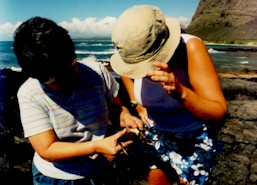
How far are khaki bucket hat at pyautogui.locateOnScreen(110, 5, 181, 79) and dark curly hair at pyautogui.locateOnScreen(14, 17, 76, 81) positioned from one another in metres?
0.36

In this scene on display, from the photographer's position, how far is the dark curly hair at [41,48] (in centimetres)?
141

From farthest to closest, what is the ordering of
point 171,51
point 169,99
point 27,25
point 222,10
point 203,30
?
point 222,10 < point 203,30 < point 169,99 < point 171,51 < point 27,25

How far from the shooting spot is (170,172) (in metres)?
2.24

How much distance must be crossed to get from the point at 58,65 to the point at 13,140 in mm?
2249

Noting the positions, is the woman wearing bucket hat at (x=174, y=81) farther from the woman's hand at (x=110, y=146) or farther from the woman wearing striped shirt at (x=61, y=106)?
the woman's hand at (x=110, y=146)

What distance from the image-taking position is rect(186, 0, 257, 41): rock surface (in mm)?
108188

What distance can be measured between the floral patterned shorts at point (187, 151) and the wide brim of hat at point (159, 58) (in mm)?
602

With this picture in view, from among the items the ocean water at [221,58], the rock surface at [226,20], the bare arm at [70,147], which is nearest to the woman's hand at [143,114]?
the bare arm at [70,147]

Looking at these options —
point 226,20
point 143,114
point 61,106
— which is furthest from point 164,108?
point 226,20

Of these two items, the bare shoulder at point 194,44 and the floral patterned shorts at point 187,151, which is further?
the floral patterned shorts at point 187,151

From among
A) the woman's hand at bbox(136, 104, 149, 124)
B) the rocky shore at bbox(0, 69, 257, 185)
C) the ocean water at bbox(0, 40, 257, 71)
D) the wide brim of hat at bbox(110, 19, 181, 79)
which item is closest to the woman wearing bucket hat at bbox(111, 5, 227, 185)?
the wide brim of hat at bbox(110, 19, 181, 79)

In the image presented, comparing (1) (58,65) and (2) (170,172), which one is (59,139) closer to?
(1) (58,65)

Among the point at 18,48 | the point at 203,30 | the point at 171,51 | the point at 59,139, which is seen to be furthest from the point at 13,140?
the point at 203,30

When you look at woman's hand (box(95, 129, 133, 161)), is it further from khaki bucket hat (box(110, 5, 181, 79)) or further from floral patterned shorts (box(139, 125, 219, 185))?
floral patterned shorts (box(139, 125, 219, 185))
